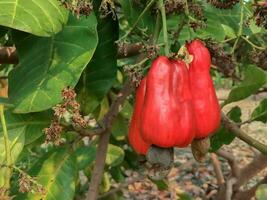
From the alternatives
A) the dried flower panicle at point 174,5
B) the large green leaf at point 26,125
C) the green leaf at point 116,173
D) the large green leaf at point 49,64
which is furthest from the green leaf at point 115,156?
the dried flower panicle at point 174,5

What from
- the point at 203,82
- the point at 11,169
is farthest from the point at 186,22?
the point at 11,169

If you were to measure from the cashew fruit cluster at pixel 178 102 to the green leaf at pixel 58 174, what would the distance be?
0.31 metres

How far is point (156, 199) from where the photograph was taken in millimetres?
4066

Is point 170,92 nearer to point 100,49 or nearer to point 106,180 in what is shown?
point 100,49

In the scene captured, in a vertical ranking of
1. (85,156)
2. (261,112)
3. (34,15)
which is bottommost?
(85,156)

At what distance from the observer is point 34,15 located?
908 millimetres

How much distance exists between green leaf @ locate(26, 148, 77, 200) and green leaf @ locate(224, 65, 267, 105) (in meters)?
0.39

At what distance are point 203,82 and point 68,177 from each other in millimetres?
433

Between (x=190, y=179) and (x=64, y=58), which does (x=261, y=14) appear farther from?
(x=190, y=179)

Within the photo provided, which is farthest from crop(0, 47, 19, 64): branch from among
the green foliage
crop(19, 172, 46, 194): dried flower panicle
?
crop(19, 172, 46, 194): dried flower panicle

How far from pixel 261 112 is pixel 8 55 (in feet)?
2.09

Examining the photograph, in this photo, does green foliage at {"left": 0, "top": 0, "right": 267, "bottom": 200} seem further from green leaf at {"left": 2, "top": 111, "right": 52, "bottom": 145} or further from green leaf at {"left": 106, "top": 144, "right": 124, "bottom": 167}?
green leaf at {"left": 106, "top": 144, "right": 124, "bottom": 167}

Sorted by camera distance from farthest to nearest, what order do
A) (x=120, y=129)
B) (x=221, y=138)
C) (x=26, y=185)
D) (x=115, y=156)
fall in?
(x=120, y=129) < (x=115, y=156) < (x=221, y=138) < (x=26, y=185)

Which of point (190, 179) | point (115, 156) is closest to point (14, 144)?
point (115, 156)
